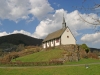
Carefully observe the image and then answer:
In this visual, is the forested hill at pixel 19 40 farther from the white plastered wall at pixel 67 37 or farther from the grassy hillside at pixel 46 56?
the grassy hillside at pixel 46 56

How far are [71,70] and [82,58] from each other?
18615mm

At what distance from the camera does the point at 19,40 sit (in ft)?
417

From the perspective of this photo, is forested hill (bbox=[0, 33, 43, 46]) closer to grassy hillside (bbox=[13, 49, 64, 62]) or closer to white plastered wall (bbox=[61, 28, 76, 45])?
white plastered wall (bbox=[61, 28, 76, 45])

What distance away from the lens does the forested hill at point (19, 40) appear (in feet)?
408

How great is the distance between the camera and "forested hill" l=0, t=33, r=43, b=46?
124312 millimetres

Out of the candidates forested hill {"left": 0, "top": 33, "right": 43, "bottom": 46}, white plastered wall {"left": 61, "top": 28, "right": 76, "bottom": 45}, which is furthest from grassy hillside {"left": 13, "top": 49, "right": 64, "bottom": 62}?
forested hill {"left": 0, "top": 33, "right": 43, "bottom": 46}

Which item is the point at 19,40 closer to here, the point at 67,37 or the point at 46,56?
the point at 67,37

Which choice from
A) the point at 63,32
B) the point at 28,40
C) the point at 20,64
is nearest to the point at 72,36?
the point at 63,32

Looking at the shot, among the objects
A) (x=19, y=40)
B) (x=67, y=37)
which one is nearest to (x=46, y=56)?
(x=67, y=37)

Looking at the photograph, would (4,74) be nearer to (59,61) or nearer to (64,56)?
(59,61)

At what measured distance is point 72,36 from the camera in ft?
171

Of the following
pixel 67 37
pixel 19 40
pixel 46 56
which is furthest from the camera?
pixel 19 40

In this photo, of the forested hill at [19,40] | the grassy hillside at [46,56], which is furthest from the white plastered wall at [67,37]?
the forested hill at [19,40]

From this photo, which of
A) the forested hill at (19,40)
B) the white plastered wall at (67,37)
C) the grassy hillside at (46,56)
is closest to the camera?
the grassy hillside at (46,56)
